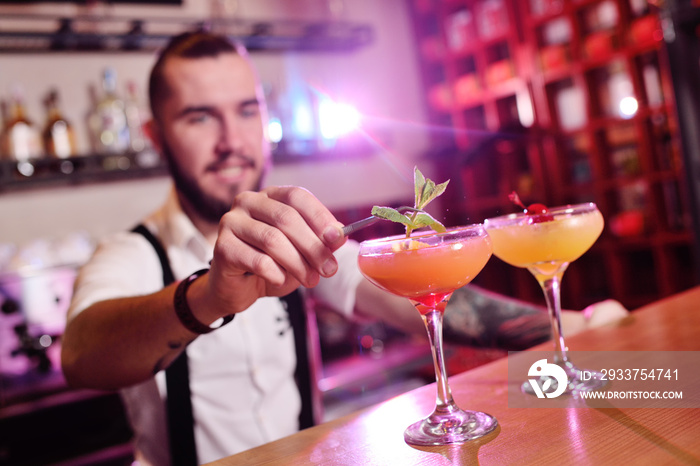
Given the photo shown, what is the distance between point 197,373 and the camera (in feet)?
5.09

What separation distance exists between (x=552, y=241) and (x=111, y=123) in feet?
8.93

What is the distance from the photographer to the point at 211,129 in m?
1.67

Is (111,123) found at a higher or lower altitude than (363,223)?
higher

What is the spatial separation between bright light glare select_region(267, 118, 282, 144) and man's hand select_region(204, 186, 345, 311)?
277 cm

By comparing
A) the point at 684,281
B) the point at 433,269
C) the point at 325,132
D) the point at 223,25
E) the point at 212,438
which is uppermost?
the point at 223,25

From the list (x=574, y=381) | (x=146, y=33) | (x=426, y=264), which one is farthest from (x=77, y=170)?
Answer: (x=574, y=381)

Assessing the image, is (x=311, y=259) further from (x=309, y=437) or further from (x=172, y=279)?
(x=172, y=279)

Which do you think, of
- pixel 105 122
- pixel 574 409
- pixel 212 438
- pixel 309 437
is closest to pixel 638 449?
pixel 574 409

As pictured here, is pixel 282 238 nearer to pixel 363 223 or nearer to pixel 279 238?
Result: pixel 279 238

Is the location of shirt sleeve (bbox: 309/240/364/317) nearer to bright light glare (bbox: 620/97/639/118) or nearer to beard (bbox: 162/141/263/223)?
beard (bbox: 162/141/263/223)

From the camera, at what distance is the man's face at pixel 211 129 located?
5.41 feet

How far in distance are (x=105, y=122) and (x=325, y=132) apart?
1405 mm

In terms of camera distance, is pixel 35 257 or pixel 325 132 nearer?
pixel 35 257

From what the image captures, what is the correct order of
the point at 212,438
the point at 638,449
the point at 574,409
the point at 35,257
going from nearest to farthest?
1. the point at 638,449
2. the point at 574,409
3. the point at 212,438
4. the point at 35,257
